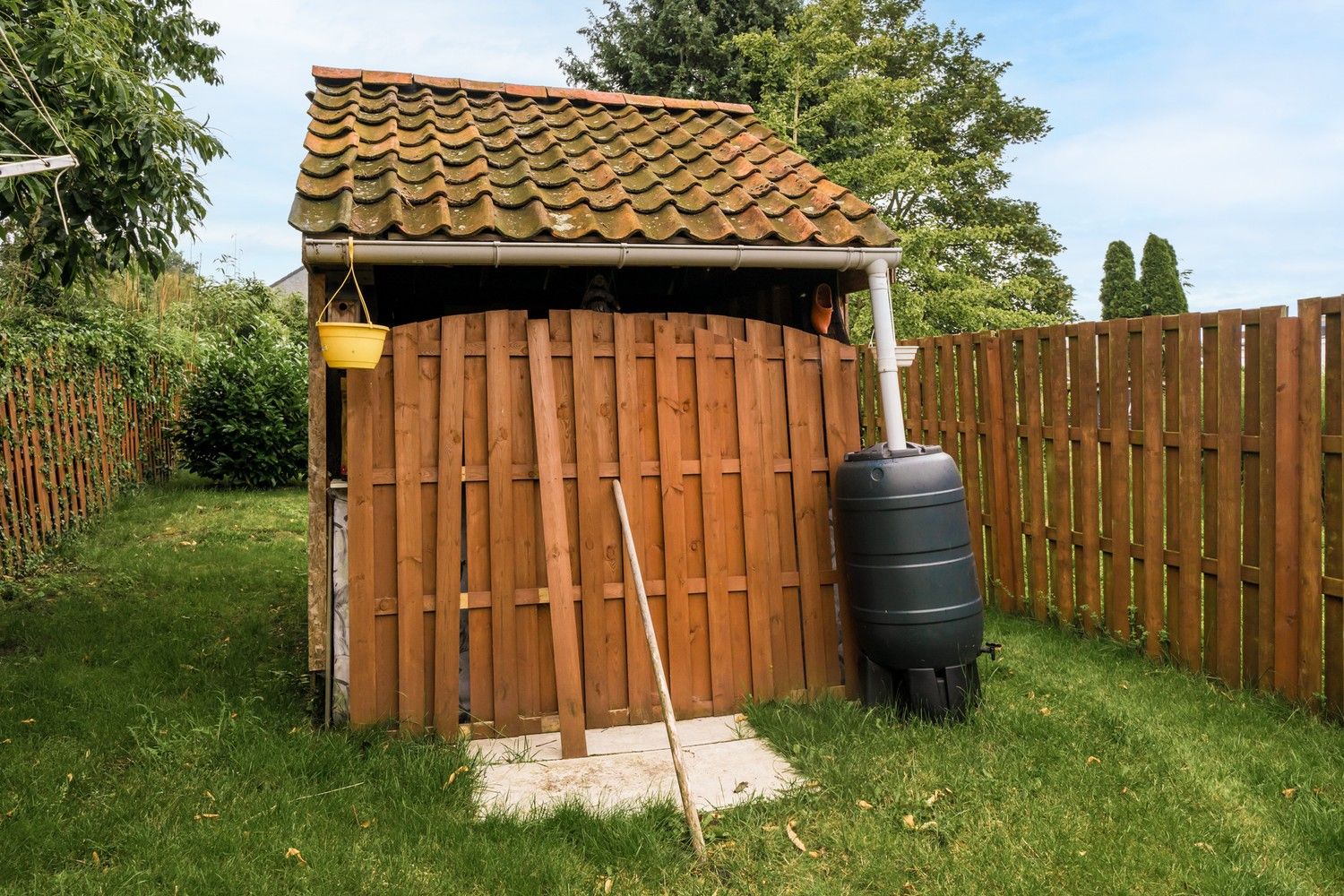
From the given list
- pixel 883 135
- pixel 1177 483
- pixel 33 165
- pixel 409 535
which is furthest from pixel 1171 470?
pixel 883 135

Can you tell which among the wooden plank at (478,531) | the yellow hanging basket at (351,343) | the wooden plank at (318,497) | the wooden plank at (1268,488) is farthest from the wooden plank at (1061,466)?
the wooden plank at (318,497)

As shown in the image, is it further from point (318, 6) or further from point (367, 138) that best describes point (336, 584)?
A: point (318, 6)

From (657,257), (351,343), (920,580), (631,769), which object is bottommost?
(631,769)

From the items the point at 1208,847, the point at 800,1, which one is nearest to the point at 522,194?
the point at 1208,847

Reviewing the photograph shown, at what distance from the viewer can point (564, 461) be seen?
163 inches

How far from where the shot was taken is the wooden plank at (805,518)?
173 inches

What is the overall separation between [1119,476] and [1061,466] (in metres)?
0.46

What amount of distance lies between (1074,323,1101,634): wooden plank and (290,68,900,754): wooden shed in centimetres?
150

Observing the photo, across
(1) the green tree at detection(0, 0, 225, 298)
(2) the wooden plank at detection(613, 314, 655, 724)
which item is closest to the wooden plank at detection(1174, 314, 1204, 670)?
(2) the wooden plank at detection(613, 314, 655, 724)

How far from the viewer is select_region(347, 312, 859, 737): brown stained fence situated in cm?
394

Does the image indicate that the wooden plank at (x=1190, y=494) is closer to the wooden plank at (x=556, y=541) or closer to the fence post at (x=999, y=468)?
the fence post at (x=999, y=468)

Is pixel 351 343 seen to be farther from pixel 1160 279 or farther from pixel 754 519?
pixel 1160 279

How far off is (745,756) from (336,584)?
76.5 inches

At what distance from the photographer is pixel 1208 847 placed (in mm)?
2930
